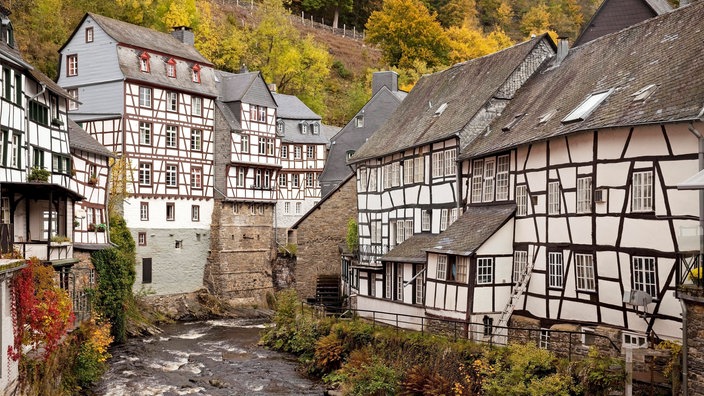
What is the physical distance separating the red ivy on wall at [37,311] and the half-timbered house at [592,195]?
37.4 feet

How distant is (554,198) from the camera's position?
80.6 ft

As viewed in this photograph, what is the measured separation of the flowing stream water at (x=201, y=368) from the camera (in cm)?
2691

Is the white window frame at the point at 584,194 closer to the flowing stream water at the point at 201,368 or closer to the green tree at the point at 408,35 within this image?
the flowing stream water at the point at 201,368

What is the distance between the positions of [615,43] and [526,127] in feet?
12.4

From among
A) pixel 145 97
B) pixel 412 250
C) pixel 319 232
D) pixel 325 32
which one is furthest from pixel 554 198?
pixel 325 32

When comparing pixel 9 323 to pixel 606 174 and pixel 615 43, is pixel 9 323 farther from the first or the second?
pixel 615 43

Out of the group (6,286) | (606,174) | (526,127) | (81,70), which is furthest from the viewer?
(81,70)

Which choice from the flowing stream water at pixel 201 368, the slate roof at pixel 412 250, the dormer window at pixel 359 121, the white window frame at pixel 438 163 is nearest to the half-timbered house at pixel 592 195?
the white window frame at pixel 438 163

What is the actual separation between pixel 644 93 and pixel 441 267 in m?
8.87

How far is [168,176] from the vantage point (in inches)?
1826

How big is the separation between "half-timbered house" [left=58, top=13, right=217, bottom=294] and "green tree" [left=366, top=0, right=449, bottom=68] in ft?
104

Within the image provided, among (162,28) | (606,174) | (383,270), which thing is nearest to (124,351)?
(383,270)

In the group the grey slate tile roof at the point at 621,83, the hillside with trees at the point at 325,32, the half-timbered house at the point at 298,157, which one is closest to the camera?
the grey slate tile roof at the point at 621,83

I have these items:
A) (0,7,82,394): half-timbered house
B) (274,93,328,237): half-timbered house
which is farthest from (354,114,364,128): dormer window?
(0,7,82,394): half-timbered house
